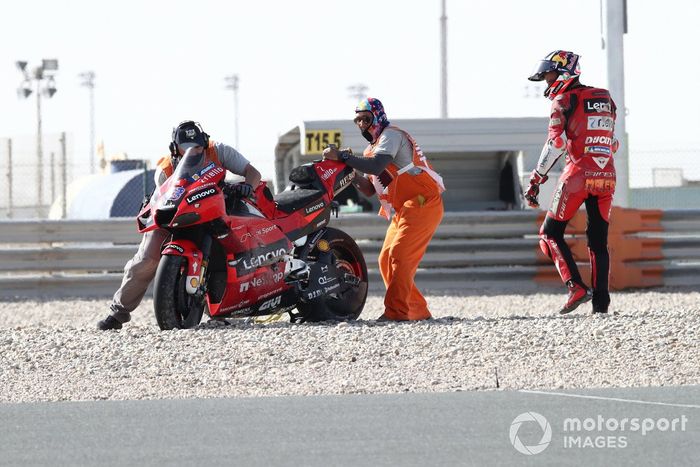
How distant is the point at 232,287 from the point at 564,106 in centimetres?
277

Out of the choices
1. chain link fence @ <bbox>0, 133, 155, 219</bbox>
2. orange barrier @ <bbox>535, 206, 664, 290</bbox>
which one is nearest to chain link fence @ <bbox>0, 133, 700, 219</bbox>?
chain link fence @ <bbox>0, 133, 155, 219</bbox>

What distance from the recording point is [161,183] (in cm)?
973

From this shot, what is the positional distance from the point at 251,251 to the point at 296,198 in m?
0.74

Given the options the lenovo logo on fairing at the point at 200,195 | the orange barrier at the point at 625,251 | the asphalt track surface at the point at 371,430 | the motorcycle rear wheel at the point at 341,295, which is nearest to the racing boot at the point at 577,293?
the motorcycle rear wheel at the point at 341,295

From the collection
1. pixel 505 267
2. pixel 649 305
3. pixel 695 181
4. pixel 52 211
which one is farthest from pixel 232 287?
pixel 695 181

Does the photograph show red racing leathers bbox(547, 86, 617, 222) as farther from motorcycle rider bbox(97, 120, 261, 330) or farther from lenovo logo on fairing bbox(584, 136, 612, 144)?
motorcycle rider bbox(97, 120, 261, 330)

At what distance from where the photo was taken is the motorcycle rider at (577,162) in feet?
32.9

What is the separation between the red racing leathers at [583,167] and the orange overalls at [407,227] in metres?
0.85

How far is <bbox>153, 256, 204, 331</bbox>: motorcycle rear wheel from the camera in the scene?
8.98m

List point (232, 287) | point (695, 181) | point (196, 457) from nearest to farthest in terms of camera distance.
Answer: point (196, 457) → point (232, 287) → point (695, 181)

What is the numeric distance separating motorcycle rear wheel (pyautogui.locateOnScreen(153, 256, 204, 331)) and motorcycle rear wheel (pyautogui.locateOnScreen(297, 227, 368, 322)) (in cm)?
110

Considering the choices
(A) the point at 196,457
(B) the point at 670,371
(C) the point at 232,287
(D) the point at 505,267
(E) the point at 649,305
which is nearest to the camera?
(A) the point at 196,457

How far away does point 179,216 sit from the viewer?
9055 mm

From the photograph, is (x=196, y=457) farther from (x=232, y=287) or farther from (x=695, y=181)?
(x=695, y=181)
